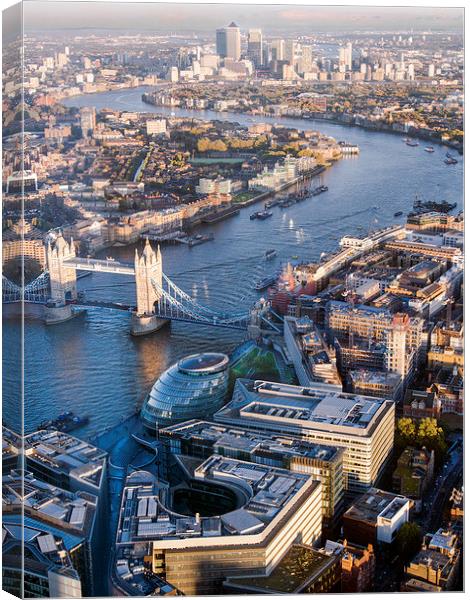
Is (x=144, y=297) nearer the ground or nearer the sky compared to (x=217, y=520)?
nearer the sky

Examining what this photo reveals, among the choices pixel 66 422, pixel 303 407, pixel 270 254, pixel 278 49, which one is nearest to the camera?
pixel 303 407

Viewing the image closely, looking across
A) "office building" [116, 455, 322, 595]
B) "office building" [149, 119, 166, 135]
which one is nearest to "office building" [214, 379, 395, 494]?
"office building" [116, 455, 322, 595]

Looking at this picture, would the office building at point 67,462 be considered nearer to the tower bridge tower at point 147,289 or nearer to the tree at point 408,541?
the tree at point 408,541

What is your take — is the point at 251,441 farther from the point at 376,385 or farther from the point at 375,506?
the point at 376,385

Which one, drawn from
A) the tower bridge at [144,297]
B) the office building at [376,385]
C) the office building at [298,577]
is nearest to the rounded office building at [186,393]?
the office building at [376,385]

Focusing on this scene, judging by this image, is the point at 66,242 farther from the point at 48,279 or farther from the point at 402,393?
the point at 402,393

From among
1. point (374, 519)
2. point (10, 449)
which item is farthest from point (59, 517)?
point (374, 519)

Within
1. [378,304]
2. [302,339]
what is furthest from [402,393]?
[378,304]
